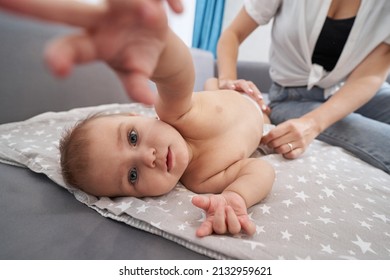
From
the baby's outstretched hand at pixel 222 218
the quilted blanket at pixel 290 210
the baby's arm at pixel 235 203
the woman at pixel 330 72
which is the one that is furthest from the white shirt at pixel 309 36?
the baby's outstretched hand at pixel 222 218

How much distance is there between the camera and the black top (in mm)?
921

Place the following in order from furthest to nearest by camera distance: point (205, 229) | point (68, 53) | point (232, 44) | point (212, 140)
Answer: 1. point (232, 44)
2. point (212, 140)
3. point (205, 229)
4. point (68, 53)

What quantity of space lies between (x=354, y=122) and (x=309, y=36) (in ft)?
1.13

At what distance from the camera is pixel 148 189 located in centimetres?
58

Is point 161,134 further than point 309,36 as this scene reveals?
No

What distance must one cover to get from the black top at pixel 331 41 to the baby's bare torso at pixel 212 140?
487 mm

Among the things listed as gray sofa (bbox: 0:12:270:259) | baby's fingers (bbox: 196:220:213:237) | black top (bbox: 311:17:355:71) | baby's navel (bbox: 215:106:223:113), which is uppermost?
black top (bbox: 311:17:355:71)

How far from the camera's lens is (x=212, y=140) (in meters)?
0.68

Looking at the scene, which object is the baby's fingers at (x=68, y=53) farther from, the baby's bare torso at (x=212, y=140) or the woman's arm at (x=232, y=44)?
the woman's arm at (x=232, y=44)

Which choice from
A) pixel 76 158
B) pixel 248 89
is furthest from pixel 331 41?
pixel 76 158

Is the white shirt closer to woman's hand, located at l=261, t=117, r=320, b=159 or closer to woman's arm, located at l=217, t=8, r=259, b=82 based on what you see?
woman's arm, located at l=217, t=8, r=259, b=82

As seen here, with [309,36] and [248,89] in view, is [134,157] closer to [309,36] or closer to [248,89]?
[248,89]

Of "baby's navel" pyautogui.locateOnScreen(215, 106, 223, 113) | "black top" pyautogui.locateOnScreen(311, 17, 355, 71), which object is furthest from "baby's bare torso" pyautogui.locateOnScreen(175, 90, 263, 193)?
"black top" pyautogui.locateOnScreen(311, 17, 355, 71)

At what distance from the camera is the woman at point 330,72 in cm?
83
